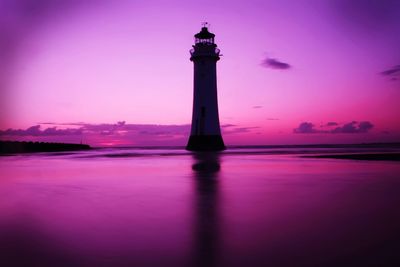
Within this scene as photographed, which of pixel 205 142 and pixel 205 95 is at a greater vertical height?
pixel 205 95

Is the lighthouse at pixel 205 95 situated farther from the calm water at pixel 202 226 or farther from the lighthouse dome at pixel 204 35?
the calm water at pixel 202 226

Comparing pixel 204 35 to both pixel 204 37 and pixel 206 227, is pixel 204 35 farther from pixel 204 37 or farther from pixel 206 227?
pixel 206 227

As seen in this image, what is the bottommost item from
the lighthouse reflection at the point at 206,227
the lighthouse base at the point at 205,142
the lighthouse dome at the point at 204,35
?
the lighthouse reflection at the point at 206,227

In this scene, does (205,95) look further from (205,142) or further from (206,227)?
(206,227)

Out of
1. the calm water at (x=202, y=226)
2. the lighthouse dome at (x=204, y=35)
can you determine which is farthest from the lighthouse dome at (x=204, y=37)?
the calm water at (x=202, y=226)

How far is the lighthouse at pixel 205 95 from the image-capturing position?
30703 mm

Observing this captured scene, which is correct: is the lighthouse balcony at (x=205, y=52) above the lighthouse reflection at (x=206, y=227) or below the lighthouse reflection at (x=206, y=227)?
above

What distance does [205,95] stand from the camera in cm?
3066

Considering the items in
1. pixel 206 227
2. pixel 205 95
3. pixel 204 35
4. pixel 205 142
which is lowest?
pixel 206 227

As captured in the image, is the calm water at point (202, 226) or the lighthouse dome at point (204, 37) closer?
the calm water at point (202, 226)

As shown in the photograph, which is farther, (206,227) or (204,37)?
(204,37)

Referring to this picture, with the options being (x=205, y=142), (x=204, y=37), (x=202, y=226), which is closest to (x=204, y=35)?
(x=204, y=37)

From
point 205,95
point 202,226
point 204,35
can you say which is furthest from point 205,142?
point 202,226

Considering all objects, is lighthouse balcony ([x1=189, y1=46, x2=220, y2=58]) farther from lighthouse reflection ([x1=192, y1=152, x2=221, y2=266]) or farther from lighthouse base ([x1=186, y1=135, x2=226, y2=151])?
lighthouse reflection ([x1=192, y1=152, x2=221, y2=266])
